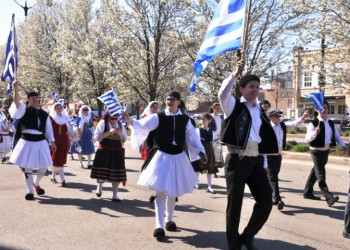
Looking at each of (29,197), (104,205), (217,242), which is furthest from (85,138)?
(217,242)

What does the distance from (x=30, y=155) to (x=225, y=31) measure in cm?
480

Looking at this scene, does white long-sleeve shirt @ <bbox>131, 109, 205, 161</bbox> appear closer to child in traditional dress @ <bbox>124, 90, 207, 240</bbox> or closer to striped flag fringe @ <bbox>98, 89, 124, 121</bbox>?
child in traditional dress @ <bbox>124, 90, 207, 240</bbox>

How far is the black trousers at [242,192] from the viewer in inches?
183

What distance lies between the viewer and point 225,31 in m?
5.08

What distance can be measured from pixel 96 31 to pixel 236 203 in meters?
24.9

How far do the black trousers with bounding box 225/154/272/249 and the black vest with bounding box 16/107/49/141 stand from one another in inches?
184

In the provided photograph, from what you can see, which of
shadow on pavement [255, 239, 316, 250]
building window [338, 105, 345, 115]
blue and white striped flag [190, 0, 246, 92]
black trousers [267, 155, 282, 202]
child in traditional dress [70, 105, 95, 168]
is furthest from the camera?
building window [338, 105, 345, 115]

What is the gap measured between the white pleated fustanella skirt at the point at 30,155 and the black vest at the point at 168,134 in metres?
3.25

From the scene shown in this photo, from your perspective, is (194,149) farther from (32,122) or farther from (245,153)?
(32,122)

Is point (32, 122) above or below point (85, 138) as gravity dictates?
above

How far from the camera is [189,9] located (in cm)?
1972

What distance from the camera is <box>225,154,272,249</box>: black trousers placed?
4.64 meters

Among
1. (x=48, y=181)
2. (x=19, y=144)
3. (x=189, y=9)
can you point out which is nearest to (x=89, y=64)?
(x=189, y=9)

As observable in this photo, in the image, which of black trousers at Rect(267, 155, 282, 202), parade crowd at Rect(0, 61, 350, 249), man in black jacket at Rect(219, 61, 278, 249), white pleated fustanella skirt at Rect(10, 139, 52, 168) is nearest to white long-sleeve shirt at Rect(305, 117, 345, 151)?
parade crowd at Rect(0, 61, 350, 249)
